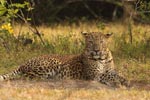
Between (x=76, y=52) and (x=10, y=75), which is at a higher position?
(x=10, y=75)

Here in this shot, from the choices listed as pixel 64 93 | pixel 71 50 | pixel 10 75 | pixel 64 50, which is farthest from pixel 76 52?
pixel 64 93

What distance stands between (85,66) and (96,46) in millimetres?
487

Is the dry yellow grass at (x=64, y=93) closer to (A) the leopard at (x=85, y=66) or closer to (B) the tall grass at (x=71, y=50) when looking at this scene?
(A) the leopard at (x=85, y=66)

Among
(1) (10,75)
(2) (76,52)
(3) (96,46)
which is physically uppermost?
(3) (96,46)

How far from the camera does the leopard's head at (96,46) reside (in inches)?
482

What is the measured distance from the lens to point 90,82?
1223 centimetres

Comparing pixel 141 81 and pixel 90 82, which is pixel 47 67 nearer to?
pixel 90 82

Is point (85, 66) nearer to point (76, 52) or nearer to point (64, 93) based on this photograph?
point (64, 93)

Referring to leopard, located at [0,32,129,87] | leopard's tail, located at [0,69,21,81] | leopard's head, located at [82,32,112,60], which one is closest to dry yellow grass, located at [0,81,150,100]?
leopard's tail, located at [0,69,21,81]

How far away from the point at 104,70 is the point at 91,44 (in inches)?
22.9

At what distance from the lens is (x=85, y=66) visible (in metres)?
12.5

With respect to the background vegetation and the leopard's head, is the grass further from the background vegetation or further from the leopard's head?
the leopard's head

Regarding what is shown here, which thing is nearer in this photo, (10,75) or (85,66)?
(10,75)

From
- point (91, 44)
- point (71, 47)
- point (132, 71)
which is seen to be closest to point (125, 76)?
point (132, 71)
